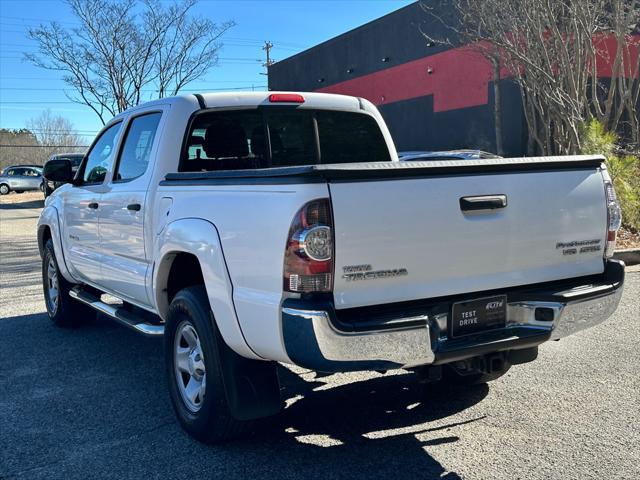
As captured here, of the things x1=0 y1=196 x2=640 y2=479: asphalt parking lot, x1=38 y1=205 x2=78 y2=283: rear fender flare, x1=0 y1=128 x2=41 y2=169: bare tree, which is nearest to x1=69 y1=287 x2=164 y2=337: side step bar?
x1=38 y1=205 x2=78 y2=283: rear fender flare

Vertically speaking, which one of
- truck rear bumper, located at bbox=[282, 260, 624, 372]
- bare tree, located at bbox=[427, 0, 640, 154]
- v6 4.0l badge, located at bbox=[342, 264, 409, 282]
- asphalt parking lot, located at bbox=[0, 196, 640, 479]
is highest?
bare tree, located at bbox=[427, 0, 640, 154]

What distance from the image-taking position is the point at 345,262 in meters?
2.95

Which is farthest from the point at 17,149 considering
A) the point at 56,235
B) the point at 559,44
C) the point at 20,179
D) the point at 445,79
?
the point at 56,235

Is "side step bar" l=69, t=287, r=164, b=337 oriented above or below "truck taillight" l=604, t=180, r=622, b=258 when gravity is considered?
below

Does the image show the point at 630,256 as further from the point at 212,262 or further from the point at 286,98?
the point at 212,262

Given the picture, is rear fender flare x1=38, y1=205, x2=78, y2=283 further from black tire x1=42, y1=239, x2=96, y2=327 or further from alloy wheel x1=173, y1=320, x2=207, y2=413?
alloy wheel x1=173, y1=320, x2=207, y2=413

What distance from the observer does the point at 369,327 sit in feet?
9.80

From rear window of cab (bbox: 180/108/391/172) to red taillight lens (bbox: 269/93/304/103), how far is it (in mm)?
74

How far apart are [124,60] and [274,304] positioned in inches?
844

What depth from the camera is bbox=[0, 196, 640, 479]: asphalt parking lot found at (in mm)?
3484

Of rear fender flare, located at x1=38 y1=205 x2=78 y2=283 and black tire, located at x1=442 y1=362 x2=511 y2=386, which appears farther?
rear fender flare, located at x1=38 y1=205 x2=78 y2=283

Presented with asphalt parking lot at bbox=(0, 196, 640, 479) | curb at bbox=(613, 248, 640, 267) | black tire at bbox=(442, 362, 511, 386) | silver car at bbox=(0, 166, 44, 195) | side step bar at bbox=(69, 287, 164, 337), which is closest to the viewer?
asphalt parking lot at bbox=(0, 196, 640, 479)

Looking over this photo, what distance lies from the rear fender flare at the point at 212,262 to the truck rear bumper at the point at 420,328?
0.45m

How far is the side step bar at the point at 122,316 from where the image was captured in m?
4.41
